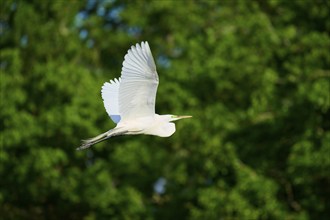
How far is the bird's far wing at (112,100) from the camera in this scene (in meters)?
13.0

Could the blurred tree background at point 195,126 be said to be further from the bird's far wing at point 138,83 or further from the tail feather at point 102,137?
the tail feather at point 102,137

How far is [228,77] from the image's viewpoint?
22.8 meters

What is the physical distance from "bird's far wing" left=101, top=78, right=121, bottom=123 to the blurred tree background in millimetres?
7750

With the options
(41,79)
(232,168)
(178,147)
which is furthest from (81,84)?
(232,168)

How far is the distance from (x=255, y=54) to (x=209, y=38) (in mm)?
1082

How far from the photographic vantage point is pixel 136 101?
1207 cm

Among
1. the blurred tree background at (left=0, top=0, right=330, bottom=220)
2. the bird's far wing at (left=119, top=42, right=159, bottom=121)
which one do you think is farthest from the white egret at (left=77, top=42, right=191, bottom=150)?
the blurred tree background at (left=0, top=0, right=330, bottom=220)

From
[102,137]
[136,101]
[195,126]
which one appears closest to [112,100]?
[136,101]

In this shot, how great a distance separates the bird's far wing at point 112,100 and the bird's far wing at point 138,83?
602 millimetres

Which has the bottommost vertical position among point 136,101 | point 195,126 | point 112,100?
point 136,101

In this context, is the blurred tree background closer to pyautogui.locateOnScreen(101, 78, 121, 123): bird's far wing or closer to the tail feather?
pyautogui.locateOnScreen(101, 78, 121, 123): bird's far wing

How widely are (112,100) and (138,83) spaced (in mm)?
1388

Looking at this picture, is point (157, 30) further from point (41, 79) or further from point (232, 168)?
point (232, 168)

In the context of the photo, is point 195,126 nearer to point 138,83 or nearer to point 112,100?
point 112,100
